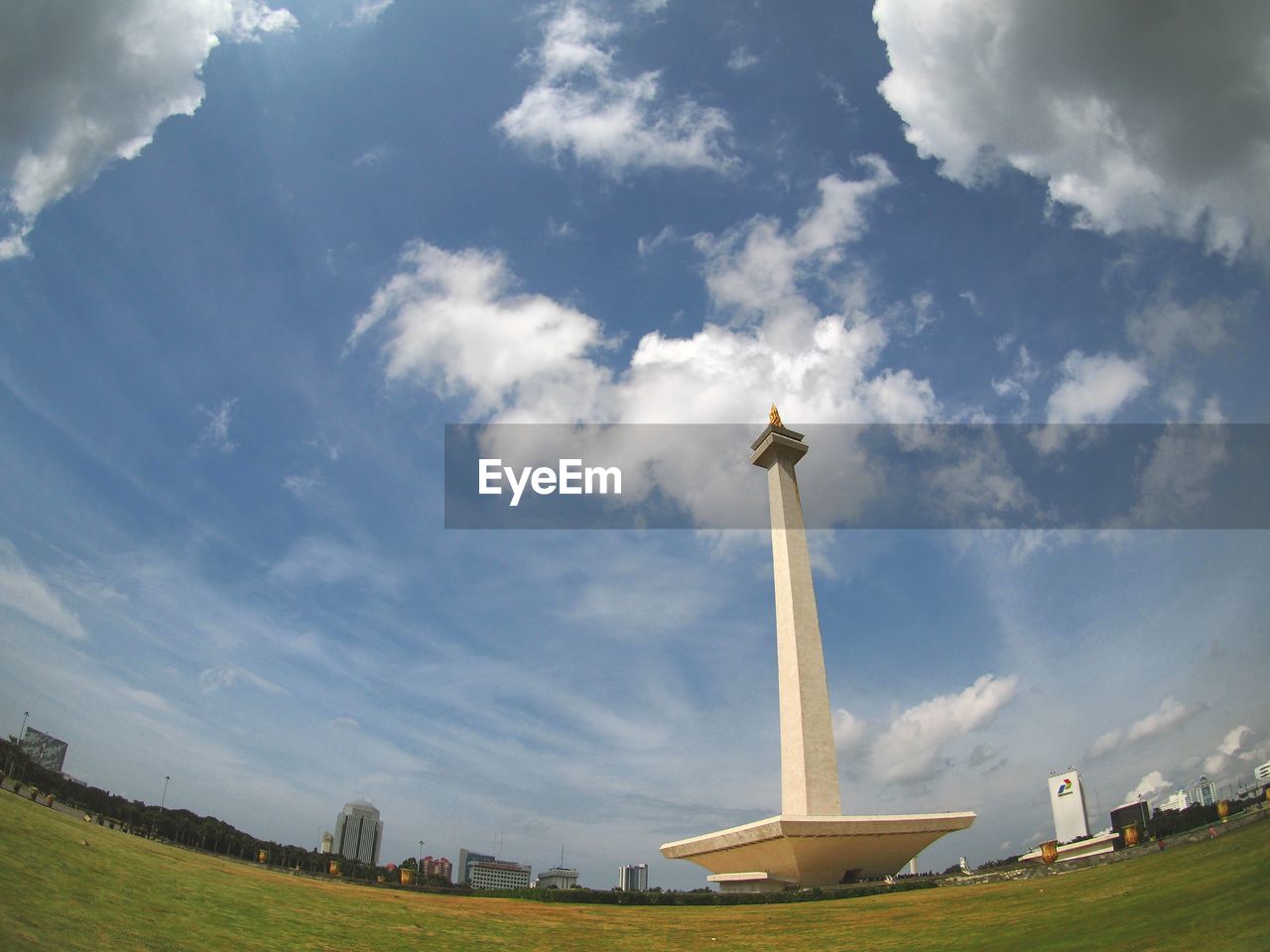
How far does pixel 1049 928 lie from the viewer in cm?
919

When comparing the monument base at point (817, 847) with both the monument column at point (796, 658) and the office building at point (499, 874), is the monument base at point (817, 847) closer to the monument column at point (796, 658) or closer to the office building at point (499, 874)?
the monument column at point (796, 658)

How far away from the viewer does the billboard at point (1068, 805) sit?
60062mm

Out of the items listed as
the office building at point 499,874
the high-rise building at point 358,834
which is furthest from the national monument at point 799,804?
the office building at point 499,874

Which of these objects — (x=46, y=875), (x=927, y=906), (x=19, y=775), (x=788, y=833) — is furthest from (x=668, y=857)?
(x=19, y=775)

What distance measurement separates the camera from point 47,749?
64.5 m

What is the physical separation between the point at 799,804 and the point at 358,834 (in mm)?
91765

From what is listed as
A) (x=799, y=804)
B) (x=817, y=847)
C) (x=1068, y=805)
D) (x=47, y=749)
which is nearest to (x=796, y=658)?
(x=799, y=804)

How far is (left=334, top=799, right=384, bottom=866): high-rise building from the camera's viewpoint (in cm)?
9838

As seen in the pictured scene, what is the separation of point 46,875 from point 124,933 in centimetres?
213

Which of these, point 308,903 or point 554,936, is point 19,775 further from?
point 554,936

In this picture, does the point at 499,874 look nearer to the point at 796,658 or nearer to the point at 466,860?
the point at 466,860

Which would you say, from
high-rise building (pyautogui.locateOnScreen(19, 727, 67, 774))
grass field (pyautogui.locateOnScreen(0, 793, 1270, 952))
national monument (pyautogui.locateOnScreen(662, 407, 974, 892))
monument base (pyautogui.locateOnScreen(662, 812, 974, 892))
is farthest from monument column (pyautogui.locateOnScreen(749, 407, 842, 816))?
high-rise building (pyautogui.locateOnScreen(19, 727, 67, 774))

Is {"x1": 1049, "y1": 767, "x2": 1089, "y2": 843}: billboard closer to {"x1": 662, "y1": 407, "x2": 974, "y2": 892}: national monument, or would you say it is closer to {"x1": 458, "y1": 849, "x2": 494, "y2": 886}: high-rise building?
{"x1": 662, "y1": 407, "x2": 974, "y2": 892}: national monument

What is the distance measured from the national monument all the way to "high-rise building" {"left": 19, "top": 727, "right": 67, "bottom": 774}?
58998mm
